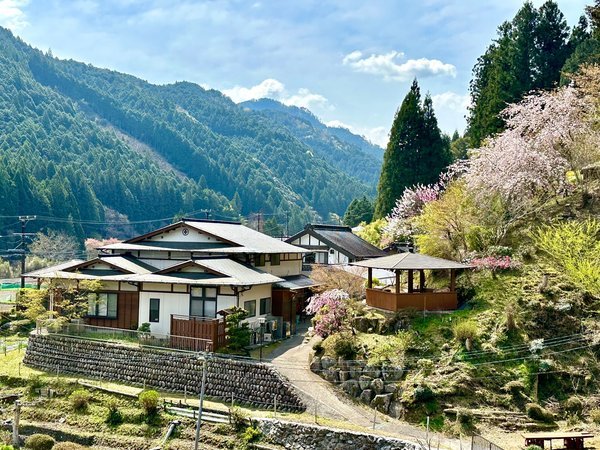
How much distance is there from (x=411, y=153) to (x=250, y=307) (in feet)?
88.1

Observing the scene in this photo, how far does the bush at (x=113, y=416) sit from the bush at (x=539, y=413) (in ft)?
45.1

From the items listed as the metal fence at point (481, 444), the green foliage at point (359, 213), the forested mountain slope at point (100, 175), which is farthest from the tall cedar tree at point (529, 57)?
the forested mountain slope at point (100, 175)

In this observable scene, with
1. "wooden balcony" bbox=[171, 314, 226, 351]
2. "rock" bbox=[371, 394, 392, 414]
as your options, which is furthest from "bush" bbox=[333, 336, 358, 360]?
"wooden balcony" bbox=[171, 314, 226, 351]

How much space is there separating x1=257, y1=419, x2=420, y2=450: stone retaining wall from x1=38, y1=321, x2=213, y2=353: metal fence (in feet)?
16.5

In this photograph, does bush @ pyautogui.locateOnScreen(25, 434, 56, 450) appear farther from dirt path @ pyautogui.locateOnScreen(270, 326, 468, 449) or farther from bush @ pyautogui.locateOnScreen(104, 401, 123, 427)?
dirt path @ pyautogui.locateOnScreen(270, 326, 468, 449)

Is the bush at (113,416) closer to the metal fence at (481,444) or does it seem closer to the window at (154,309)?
the window at (154,309)

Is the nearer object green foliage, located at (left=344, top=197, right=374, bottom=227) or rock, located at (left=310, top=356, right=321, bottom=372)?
rock, located at (left=310, top=356, right=321, bottom=372)

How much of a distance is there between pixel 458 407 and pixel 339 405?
12.6ft

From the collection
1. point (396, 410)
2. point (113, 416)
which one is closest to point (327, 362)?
point (396, 410)

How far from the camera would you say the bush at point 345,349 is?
21.0m

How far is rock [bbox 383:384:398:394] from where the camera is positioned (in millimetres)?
19531

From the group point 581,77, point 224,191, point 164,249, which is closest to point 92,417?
point 164,249

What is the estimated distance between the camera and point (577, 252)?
20.3 meters

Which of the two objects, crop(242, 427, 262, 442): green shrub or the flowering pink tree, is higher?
the flowering pink tree
